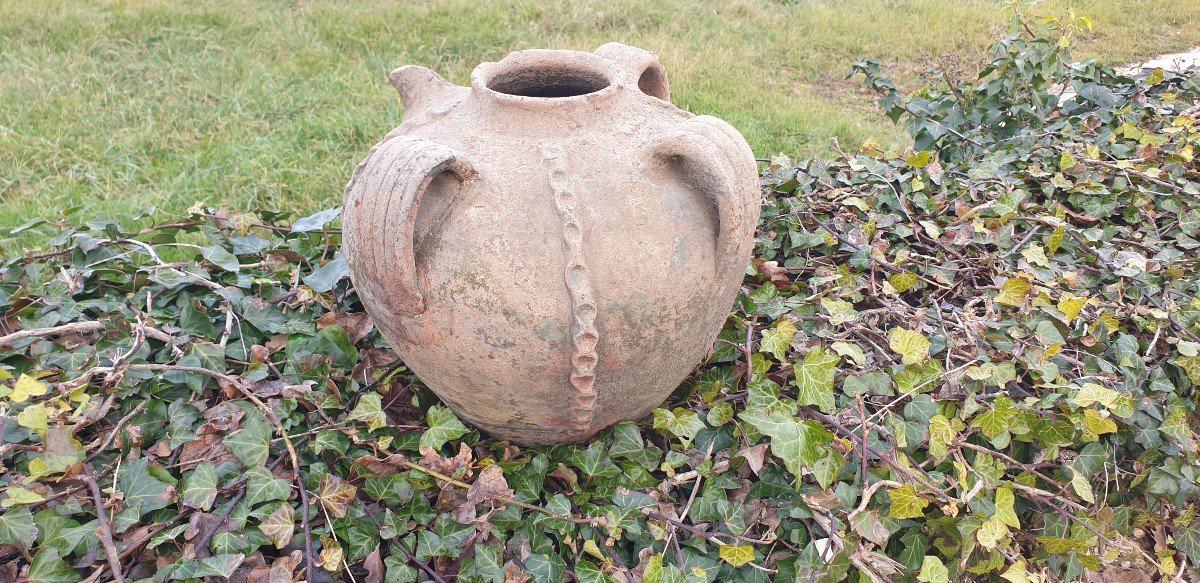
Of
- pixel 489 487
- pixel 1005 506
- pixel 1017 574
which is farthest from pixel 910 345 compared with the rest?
pixel 489 487

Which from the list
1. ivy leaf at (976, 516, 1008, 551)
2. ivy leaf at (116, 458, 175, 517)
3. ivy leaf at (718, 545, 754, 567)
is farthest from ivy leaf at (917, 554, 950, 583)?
ivy leaf at (116, 458, 175, 517)

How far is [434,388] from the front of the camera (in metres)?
2.01

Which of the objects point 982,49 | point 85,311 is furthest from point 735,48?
Answer: point 85,311

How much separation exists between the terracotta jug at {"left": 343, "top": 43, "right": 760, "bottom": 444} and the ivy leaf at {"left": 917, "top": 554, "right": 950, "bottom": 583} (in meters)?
0.73

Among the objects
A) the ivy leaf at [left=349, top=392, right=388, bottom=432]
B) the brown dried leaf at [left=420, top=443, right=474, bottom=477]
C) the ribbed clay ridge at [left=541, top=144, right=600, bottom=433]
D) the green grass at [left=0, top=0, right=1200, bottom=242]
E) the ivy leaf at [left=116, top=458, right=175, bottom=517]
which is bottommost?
the green grass at [left=0, top=0, right=1200, bottom=242]

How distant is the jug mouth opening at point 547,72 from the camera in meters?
2.03

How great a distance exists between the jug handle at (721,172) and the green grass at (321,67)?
236 centimetres

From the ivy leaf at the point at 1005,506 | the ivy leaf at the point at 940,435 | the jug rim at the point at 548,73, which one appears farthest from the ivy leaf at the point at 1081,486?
the jug rim at the point at 548,73

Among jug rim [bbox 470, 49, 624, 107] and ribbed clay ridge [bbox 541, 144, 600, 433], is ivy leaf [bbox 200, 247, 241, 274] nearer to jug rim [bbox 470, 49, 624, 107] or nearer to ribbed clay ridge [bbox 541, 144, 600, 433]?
jug rim [bbox 470, 49, 624, 107]

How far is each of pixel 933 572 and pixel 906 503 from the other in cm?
16

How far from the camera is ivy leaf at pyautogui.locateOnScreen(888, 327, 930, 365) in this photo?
7.09ft

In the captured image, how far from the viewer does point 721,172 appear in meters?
1.68

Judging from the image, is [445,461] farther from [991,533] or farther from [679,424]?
[991,533]

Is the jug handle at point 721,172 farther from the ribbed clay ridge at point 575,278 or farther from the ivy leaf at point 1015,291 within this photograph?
the ivy leaf at point 1015,291
